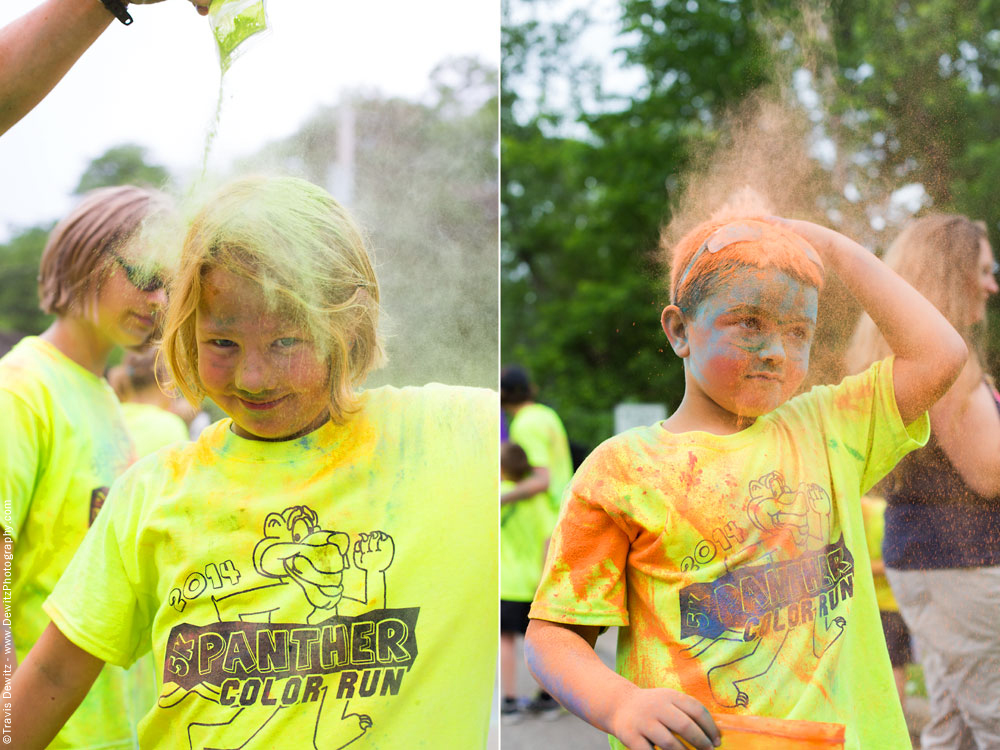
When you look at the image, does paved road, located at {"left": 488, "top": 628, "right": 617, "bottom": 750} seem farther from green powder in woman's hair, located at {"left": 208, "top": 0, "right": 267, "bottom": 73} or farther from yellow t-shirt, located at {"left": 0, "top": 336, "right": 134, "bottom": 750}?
green powder in woman's hair, located at {"left": 208, "top": 0, "right": 267, "bottom": 73}

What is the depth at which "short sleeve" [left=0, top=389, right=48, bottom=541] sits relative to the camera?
1.93 metres

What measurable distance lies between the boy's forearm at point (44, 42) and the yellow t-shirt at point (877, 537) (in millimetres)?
1786

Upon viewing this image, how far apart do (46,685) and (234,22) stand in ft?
4.49

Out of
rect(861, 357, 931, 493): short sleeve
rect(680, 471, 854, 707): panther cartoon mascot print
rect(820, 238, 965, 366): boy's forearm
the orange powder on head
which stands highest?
the orange powder on head

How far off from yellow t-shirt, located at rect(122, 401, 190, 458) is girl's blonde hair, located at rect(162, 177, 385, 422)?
128 millimetres

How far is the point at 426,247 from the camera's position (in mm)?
1872

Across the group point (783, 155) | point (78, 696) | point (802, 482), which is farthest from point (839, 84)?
point (78, 696)

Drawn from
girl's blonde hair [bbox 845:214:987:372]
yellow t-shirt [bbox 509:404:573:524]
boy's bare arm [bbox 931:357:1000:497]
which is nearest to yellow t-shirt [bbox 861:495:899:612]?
boy's bare arm [bbox 931:357:1000:497]

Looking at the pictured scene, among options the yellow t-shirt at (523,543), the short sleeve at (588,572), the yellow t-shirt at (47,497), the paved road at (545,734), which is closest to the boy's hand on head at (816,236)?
the short sleeve at (588,572)

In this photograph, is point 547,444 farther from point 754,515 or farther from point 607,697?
point 607,697

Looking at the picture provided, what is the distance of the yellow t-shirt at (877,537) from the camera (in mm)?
1707

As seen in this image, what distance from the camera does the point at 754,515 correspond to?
1.64 metres

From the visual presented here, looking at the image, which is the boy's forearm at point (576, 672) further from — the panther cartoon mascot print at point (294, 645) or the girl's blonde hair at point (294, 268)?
the girl's blonde hair at point (294, 268)

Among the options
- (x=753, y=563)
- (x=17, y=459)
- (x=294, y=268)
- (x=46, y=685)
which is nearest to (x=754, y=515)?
(x=753, y=563)
